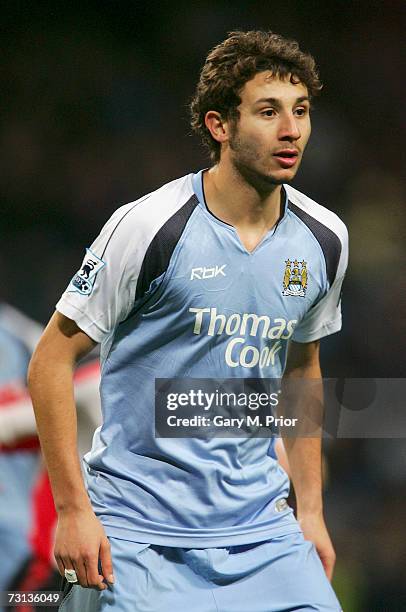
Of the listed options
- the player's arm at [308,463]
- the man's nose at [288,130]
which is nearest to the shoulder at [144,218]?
the man's nose at [288,130]

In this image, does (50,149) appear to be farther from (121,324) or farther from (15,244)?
(121,324)

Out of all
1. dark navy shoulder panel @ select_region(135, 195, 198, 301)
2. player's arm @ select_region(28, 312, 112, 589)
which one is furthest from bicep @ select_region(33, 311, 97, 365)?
dark navy shoulder panel @ select_region(135, 195, 198, 301)

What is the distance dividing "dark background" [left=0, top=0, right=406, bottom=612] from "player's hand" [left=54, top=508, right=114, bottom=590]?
50.7 inches

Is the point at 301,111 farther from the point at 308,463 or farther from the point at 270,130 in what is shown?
the point at 308,463

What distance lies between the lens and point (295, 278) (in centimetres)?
→ 230

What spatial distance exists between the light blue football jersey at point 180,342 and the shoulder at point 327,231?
70mm

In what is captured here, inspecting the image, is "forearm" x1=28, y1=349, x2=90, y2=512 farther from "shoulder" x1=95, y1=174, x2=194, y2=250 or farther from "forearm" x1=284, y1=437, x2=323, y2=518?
"forearm" x1=284, y1=437, x2=323, y2=518

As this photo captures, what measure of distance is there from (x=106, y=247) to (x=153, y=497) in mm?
519

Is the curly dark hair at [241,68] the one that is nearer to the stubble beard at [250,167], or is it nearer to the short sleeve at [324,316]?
the stubble beard at [250,167]

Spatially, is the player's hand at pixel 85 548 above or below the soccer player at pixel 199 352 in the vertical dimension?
below

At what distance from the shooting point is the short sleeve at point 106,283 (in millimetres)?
2143

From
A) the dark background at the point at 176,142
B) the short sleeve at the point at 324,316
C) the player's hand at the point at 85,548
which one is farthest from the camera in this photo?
the dark background at the point at 176,142

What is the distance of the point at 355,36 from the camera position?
3.40 m

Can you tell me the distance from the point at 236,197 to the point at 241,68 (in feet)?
0.93
